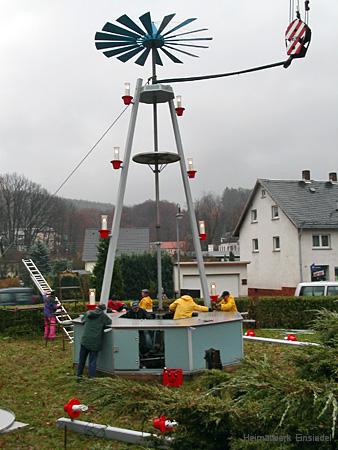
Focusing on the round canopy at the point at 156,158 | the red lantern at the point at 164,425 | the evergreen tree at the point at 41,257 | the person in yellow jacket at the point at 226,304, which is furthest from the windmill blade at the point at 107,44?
the evergreen tree at the point at 41,257

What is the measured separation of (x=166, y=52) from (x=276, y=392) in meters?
11.4

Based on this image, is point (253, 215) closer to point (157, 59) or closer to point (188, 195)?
point (188, 195)

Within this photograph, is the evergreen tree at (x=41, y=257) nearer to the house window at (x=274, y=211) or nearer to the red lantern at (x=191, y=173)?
the house window at (x=274, y=211)

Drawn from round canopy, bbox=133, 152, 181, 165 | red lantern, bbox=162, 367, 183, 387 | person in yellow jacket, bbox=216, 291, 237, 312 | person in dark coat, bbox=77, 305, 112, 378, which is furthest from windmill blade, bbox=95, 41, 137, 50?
red lantern, bbox=162, 367, 183, 387

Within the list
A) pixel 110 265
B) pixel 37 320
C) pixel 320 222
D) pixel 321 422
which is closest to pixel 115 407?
pixel 321 422

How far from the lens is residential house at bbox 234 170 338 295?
3459cm

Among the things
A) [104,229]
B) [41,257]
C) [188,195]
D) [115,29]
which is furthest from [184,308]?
[41,257]

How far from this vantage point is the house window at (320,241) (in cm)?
3503

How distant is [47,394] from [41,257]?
46102 millimetres

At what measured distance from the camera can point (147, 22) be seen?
12.1m

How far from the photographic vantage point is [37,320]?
59.0 ft

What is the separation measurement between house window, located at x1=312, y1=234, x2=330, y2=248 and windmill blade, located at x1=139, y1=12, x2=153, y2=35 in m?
25.4

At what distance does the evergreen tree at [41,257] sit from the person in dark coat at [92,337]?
4450 centimetres

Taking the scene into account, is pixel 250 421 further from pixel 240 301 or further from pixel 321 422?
pixel 240 301
